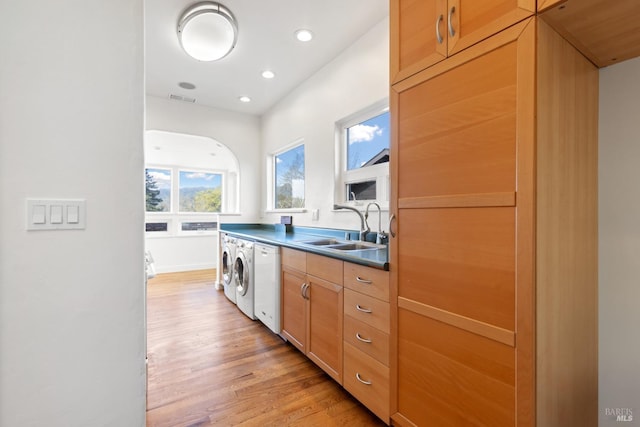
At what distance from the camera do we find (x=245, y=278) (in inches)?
120

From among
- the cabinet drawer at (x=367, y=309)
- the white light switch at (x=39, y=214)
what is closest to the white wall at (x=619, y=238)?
the cabinet drawer at (x=367, y=309)

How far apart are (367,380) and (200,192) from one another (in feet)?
18.9

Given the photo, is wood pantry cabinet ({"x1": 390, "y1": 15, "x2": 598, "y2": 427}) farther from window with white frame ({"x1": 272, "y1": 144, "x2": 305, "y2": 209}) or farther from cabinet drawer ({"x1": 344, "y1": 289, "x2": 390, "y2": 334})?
window with white frame ({"x1": 272, "y1": 144, "x2": 305, "y2": 209})

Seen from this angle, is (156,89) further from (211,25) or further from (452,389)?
(452,389)

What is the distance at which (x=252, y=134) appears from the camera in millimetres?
4641

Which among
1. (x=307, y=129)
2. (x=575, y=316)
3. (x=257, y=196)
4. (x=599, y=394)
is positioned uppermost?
(x=307, y=129)

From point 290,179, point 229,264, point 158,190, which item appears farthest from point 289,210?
point 158,190

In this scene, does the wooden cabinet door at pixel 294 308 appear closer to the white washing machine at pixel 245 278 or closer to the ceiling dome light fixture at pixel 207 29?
the white washing machine at pixel 245 278

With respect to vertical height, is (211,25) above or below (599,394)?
above

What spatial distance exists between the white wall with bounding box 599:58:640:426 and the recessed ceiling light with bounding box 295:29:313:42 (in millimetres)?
2077

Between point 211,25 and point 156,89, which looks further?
point 156,89

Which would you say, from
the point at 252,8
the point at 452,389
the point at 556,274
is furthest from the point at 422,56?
the point at 252,8

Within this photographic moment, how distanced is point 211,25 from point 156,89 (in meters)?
1.97

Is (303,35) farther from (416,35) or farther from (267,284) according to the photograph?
(267,284)
